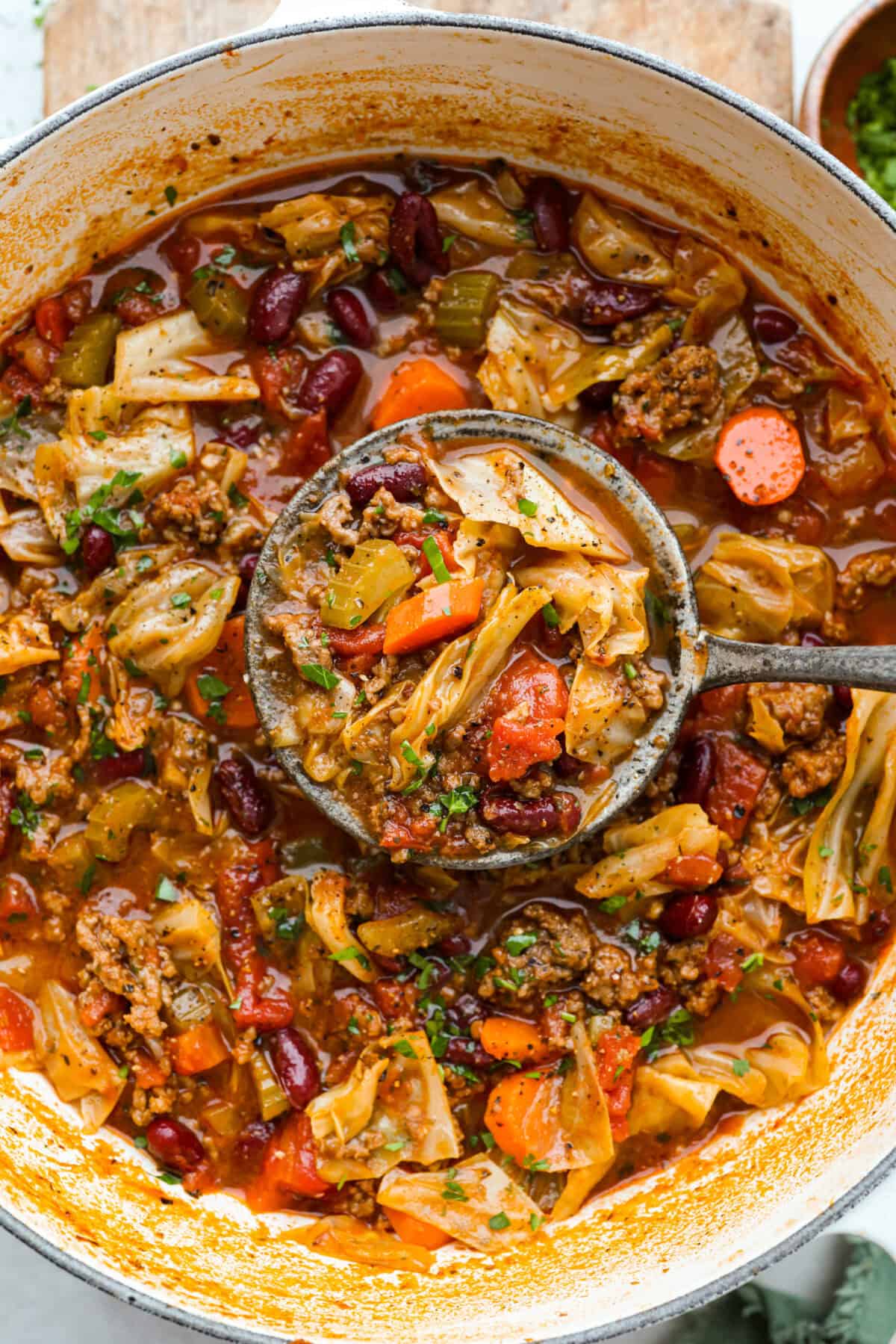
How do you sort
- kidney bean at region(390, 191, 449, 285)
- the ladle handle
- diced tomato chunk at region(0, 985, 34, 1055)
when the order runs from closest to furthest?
the ladle handle, kidney bean at region(390, 191, 449, 285), diced tomato chunk at region(0, 985, 34, 1055)

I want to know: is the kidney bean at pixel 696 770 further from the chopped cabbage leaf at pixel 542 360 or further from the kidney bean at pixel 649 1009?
the chopped cabbage leaf at pixel 542 360

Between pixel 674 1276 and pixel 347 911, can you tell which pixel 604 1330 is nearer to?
pixel 674 1276

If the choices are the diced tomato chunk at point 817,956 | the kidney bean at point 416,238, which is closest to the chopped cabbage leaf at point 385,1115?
the diced tomato chunk at point 817,956

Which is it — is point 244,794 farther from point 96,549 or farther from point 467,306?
point 467,306

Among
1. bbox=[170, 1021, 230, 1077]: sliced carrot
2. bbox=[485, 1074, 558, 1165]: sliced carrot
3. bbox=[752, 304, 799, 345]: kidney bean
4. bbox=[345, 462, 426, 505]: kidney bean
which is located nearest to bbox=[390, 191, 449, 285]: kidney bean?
bbox=[345, 462, 426, 505]: kidney bean

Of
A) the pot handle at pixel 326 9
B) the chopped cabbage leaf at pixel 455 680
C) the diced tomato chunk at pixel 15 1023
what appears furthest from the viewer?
the diced tomato chunk at pixel 15 1023

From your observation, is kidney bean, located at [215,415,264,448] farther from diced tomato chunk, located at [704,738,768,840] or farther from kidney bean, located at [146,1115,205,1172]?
kidney bean, located at [146,1115,205,1172]
